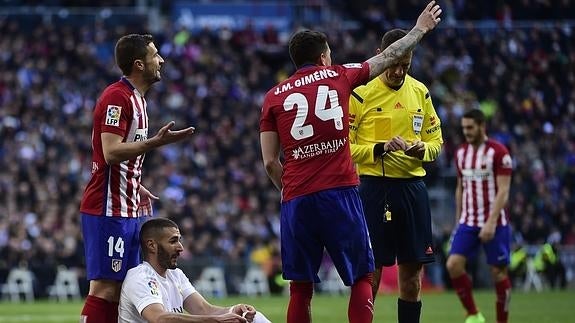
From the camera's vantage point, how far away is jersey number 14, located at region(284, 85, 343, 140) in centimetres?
934

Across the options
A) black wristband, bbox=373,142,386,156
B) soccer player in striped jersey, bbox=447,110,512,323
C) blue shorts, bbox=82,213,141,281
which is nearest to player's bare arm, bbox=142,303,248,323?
blue shorts, bbox=82,213,141,281

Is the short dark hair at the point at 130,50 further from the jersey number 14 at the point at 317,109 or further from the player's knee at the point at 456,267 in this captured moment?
the player's knee at the point at 456,267

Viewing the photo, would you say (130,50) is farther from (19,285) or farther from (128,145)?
(19,285)

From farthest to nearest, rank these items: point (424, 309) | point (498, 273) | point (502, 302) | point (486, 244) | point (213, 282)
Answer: point (213, 282), point (424, 309), point (486, 244), point (498, 273), point (502, 302)

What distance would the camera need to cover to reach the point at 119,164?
30.6 ft

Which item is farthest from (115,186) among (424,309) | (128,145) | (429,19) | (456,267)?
(424,309)

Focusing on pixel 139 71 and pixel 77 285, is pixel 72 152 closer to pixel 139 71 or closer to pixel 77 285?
pixel 77 285

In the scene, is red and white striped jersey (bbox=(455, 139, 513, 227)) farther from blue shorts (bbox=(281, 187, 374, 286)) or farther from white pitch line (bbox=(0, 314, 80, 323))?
blue shorts (bbox=(281, 187, 374, 286))

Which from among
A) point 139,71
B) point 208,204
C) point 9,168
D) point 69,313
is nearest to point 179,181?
point 208,204

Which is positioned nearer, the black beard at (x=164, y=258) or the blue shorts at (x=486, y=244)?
the black beard at (x=164, y=258)

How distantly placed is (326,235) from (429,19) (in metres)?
1.83

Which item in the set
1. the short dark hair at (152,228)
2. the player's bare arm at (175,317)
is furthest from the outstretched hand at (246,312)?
the short dark hair at (152,228)

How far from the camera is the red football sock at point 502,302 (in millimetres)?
14312

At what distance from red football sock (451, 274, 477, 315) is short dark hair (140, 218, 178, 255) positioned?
6605mm
